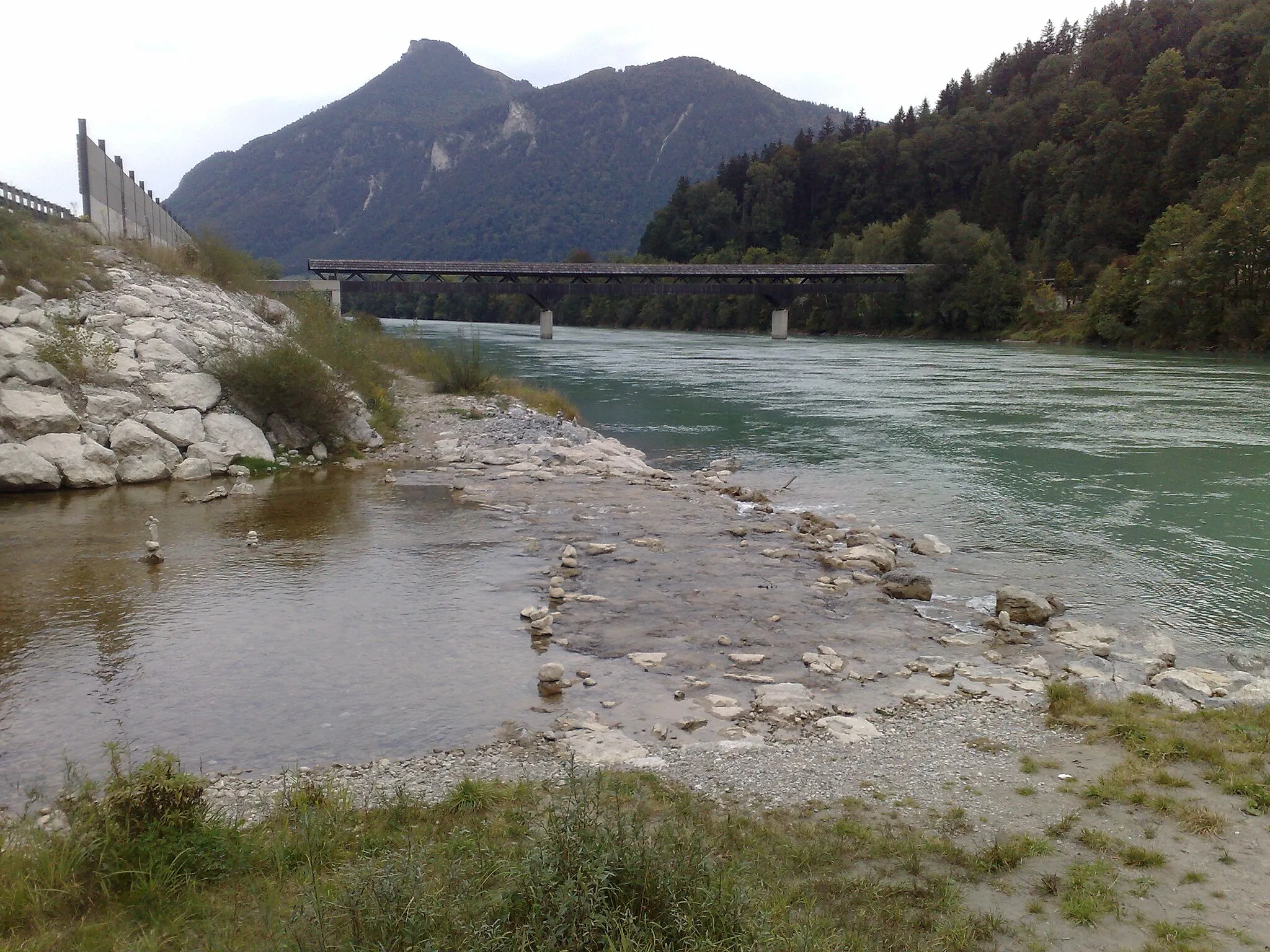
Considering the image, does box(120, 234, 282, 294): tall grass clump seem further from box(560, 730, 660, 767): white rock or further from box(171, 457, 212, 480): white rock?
box(560, 730, 660, 767): white rock

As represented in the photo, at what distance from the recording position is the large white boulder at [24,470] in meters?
15.2

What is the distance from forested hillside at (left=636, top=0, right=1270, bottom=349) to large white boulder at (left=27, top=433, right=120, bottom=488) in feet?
205

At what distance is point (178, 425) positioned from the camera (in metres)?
17.9

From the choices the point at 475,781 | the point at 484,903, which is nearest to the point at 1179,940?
the point at 484,903

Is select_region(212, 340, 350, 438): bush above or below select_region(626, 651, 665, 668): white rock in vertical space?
above

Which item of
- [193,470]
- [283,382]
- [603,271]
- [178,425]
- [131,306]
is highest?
[603,271]

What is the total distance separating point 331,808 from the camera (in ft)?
18.2

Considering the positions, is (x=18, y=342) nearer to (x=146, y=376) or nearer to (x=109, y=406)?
(x=109, y=406)

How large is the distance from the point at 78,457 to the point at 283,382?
4291 mm

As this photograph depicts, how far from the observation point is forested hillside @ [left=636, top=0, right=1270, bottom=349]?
2394 inches

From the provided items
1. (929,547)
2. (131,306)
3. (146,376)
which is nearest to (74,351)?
(146,376)

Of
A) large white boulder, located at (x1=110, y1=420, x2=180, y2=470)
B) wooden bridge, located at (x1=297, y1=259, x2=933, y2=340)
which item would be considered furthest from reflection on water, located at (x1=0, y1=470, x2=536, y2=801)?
wooden bridge, located at (x1=297, y1=259, x2=933, y2=340)

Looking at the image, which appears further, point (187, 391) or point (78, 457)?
point (187, 391)

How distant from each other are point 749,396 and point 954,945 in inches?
1335
